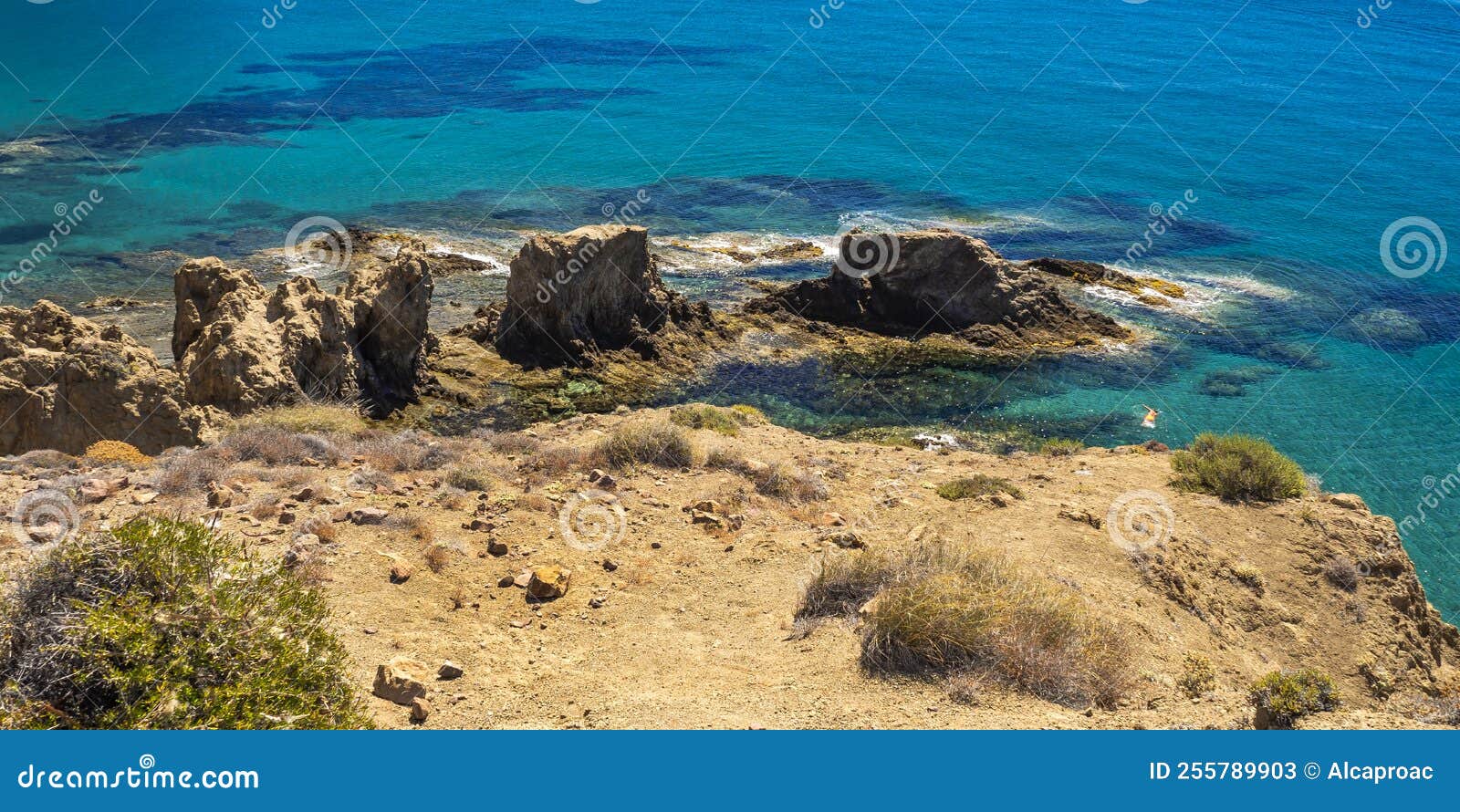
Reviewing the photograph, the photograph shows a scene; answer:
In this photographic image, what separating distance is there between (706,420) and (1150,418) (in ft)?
38.0

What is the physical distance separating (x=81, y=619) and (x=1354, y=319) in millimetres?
34596

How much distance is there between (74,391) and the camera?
14.2m

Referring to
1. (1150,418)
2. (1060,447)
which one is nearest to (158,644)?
(1060,447)

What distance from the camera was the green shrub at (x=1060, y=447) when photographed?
1861 cm

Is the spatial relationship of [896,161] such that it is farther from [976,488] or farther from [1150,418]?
[976,488]

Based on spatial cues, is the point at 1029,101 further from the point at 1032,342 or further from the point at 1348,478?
the point at 1348,478

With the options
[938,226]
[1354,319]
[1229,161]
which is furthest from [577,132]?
[1354,319]

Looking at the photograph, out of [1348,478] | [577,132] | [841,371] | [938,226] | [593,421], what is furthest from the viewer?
[577,132]

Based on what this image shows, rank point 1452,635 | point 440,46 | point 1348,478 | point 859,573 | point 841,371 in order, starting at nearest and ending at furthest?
1. point 859,573
2. point 1452,635
3. point 1348,478
4. point 841,371
5. point 440,46

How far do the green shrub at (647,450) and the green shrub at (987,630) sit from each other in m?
5.23

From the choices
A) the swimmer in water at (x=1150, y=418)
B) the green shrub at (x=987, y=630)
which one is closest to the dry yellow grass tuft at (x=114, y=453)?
the green shrub at (x=987, y=630)

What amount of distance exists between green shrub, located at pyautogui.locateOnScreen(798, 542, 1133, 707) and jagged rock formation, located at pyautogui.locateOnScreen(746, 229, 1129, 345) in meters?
18.7

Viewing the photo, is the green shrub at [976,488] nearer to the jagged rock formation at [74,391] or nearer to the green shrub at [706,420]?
the green shrub at [706,420]

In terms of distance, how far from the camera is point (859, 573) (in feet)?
33.1
